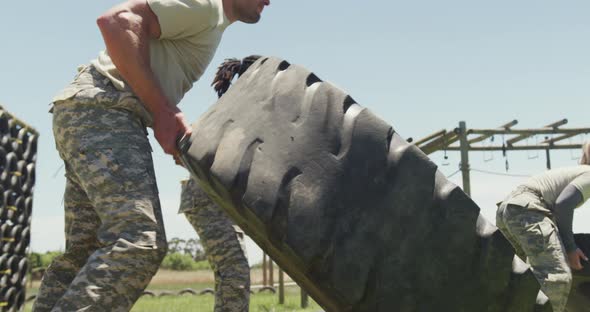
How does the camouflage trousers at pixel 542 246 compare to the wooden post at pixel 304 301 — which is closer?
the camouflage trousers at pixel 542 246

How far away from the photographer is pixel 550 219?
4.81 m

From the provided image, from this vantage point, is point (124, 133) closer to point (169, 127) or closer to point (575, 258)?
point (169, 127)

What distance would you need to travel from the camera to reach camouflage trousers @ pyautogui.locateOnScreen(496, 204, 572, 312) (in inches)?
171

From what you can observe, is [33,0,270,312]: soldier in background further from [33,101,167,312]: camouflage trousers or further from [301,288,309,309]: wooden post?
[301,288,309,309]: wooden post

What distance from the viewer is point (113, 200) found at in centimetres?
226

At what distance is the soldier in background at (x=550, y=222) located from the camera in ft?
14.6

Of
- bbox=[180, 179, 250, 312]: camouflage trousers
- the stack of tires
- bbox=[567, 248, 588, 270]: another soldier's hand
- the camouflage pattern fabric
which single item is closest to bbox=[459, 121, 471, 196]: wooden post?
the stack of tires

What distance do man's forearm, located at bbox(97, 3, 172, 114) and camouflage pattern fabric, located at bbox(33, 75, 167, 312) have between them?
0.10m

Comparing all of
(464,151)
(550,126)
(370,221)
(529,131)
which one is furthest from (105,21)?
(550,126)

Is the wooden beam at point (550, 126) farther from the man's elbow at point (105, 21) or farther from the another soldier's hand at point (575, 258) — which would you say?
the man's elbow at point (105, 21)

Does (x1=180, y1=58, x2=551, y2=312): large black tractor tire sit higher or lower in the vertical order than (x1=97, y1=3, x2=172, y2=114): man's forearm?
lower

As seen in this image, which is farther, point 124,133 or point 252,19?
point 252,19

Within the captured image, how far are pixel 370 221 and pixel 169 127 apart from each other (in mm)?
823

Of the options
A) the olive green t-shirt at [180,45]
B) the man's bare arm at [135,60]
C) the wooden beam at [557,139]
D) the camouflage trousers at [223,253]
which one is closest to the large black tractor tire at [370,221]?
the man's bare arm at [135,60]
